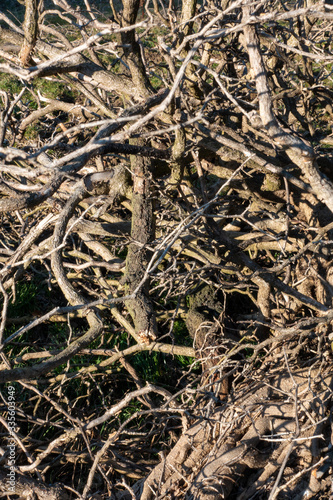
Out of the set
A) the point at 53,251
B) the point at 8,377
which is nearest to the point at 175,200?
the point at 53,251

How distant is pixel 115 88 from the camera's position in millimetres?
2344

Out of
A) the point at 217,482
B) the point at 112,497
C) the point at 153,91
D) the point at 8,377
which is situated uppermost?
the point at 153,91

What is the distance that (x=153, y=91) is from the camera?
2.36 metres

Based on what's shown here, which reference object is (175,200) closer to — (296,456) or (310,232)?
(310,232)

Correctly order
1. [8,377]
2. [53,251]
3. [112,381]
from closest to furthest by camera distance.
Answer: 1. [53,251]
2. [8,377]
3. [112,381]

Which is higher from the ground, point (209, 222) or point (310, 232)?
point (209, 222)

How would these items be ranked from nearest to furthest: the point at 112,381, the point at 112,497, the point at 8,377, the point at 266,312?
the point at 8,377
the point at 112,497
the point at 266,312
the point at 112,381

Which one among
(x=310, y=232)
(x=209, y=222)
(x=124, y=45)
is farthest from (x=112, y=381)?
(x=124, y=45)

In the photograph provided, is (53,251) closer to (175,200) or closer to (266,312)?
(175,200)

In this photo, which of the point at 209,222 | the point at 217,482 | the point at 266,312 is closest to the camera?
the point at 217,482

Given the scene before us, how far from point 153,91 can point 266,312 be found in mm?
1551

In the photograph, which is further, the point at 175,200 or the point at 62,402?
the point at 62,402

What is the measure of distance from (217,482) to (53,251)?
1.32 m

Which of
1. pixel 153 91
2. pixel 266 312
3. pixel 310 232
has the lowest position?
pixel 266 312
